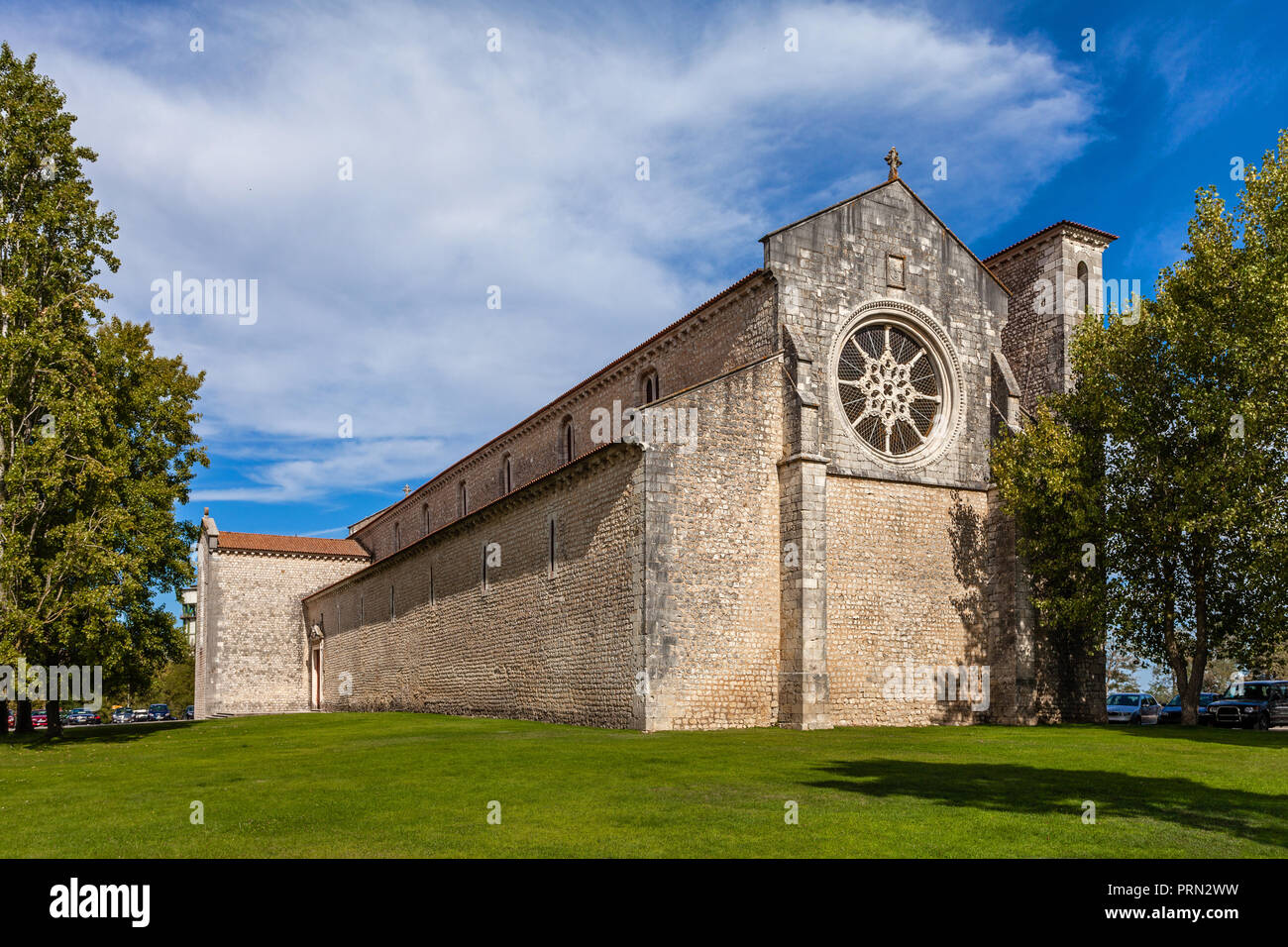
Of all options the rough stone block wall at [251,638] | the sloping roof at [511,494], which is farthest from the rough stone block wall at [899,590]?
the rough stone block wall at [251,638]

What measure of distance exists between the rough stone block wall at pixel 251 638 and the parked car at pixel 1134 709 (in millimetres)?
39656

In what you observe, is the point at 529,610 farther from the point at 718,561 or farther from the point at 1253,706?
the point at 1253,706

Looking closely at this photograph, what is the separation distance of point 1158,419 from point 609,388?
16.6 meters

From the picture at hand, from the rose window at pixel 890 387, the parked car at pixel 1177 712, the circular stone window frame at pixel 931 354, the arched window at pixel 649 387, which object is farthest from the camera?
the parked car at pixel 1177 712

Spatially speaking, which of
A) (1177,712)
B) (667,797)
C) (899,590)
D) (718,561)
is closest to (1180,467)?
(899,590)

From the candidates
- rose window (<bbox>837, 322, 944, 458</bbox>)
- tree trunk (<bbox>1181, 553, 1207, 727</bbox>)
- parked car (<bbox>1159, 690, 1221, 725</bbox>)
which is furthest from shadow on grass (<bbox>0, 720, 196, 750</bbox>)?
parked car (<bbox>1159, 690, 1221, 725</bbox>)

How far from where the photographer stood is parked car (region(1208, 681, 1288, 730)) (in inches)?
1078

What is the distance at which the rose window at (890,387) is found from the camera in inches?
1017

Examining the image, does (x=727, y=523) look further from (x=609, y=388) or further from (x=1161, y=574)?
(x=1161, y=574)

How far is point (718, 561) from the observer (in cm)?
2269

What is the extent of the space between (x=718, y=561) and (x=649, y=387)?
29.2 feet

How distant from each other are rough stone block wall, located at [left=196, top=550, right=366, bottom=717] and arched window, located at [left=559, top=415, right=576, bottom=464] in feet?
80.1

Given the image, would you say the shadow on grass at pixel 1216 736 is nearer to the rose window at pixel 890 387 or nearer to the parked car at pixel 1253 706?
the parked car at pixel 1253 706
